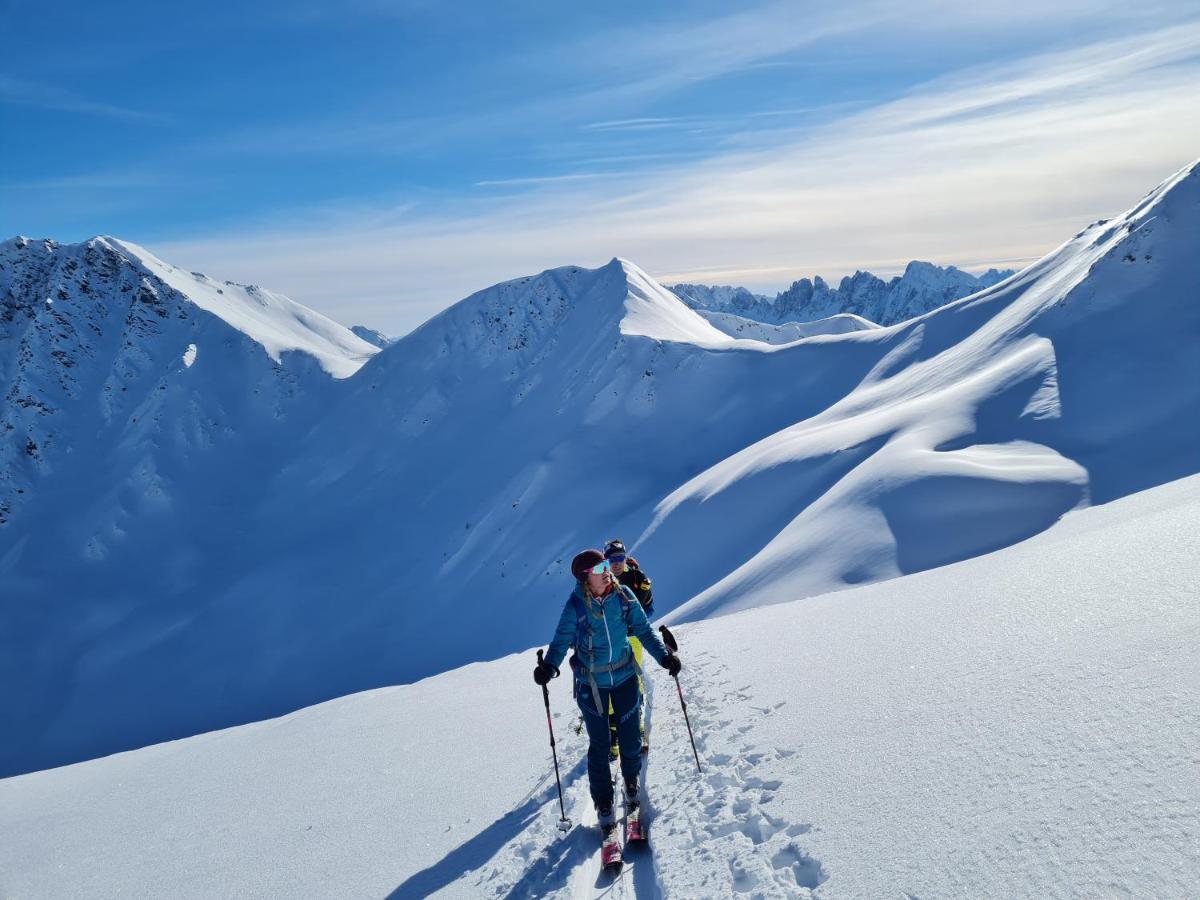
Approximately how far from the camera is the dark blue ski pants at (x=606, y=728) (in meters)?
6.20

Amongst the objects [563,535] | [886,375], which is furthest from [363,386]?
[886,375]

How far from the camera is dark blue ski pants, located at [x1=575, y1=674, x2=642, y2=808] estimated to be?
6.20m

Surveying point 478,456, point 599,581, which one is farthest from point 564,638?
point 478,456

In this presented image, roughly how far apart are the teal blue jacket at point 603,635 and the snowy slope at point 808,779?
1.35m

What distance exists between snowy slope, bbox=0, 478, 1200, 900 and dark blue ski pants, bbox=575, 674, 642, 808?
1.76 feet

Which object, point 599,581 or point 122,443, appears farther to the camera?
point 122,443

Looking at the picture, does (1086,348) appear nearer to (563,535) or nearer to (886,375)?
(886,375)

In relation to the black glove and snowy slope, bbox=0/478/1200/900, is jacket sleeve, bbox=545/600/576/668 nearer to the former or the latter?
the black glove

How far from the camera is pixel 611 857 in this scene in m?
5.61

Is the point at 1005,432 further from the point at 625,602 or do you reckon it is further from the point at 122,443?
the point at 122,443

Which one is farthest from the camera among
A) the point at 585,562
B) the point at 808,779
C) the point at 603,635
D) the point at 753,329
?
the point at 753,329

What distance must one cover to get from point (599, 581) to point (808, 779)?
2.43 meters

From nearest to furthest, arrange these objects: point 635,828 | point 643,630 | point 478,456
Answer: point 635,828 < point 643,630 < point 478,456

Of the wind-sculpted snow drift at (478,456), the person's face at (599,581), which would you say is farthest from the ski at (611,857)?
the wind-sculpted snow drift at (478,456)
